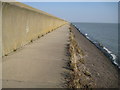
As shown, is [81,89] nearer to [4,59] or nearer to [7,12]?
[4,59]

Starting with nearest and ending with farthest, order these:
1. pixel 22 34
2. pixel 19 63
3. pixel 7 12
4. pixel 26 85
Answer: pixel 26 85
pixel 19 63
pixel 7 12
pixel 22 34

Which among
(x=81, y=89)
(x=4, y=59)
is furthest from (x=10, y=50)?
(x=81, y=89)

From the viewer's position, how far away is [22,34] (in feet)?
33.1

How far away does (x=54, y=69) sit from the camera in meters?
6.06

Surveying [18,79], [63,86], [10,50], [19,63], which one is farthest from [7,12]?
[63,86]

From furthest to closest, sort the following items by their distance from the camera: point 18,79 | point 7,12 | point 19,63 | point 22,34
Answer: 1. point 22,34
2. point 7,12
3. point 19,63
4. point 18,79

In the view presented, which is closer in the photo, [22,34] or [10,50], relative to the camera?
[10,50]

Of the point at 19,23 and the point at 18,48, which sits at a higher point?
the point at 19,23

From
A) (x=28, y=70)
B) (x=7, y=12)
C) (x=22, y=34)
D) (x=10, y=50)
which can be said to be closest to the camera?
(x=28, y=70)

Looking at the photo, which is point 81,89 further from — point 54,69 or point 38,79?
point 54,69

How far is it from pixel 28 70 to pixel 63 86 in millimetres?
1660

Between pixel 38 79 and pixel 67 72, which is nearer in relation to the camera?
pixel 38 79

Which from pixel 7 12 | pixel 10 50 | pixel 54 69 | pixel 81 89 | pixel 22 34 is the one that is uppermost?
pixel 7 12

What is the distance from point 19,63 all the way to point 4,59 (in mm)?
833
